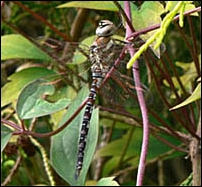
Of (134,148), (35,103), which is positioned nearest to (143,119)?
(35,103)

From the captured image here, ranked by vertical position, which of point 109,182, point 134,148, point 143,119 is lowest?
point 134,148

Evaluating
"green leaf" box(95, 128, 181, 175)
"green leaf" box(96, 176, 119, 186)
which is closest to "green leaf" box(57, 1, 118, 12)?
"green leaf" box(96, 176, 119, 186)

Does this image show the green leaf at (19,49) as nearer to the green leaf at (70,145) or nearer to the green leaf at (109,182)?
the green leaf at (70,145)

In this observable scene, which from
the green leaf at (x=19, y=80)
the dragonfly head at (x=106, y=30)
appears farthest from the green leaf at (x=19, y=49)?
the dragonfly head at (x=106, y=30)

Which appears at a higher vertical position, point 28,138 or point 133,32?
point 133,32

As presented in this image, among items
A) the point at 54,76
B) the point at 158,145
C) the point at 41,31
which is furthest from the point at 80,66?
the point at 41,31

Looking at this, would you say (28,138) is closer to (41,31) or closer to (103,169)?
(103,169)

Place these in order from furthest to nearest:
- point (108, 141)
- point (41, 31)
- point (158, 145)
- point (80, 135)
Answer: point (41, 31) → point (108, 141) → point (158, 145) → point (80, 135)

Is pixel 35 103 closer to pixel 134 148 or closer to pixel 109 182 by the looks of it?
pixel 109 182
